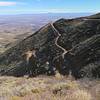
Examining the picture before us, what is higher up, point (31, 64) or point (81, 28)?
point (81, 28)

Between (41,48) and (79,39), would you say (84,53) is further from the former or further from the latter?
(41,48)

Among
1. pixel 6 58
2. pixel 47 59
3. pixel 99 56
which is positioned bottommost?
pixel 6 58

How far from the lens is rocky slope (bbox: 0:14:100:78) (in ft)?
→ 91.3

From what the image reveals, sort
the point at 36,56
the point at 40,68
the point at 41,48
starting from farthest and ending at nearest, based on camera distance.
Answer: the point at 41,48
the point at 36,56
the point at 40,68

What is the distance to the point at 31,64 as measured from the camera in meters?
36.1

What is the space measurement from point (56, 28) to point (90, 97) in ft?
134

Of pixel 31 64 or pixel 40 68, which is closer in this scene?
pixel 40 68

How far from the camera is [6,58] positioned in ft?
162

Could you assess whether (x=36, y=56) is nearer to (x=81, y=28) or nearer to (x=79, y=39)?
(x=79, y=39)

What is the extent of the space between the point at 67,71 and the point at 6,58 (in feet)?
74.4

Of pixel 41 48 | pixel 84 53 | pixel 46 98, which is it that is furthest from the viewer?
pixel 41 48

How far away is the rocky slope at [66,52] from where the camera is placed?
27.8 m

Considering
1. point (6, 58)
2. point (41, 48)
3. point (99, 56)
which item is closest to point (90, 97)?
point (99, 56)

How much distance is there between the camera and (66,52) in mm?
34750
